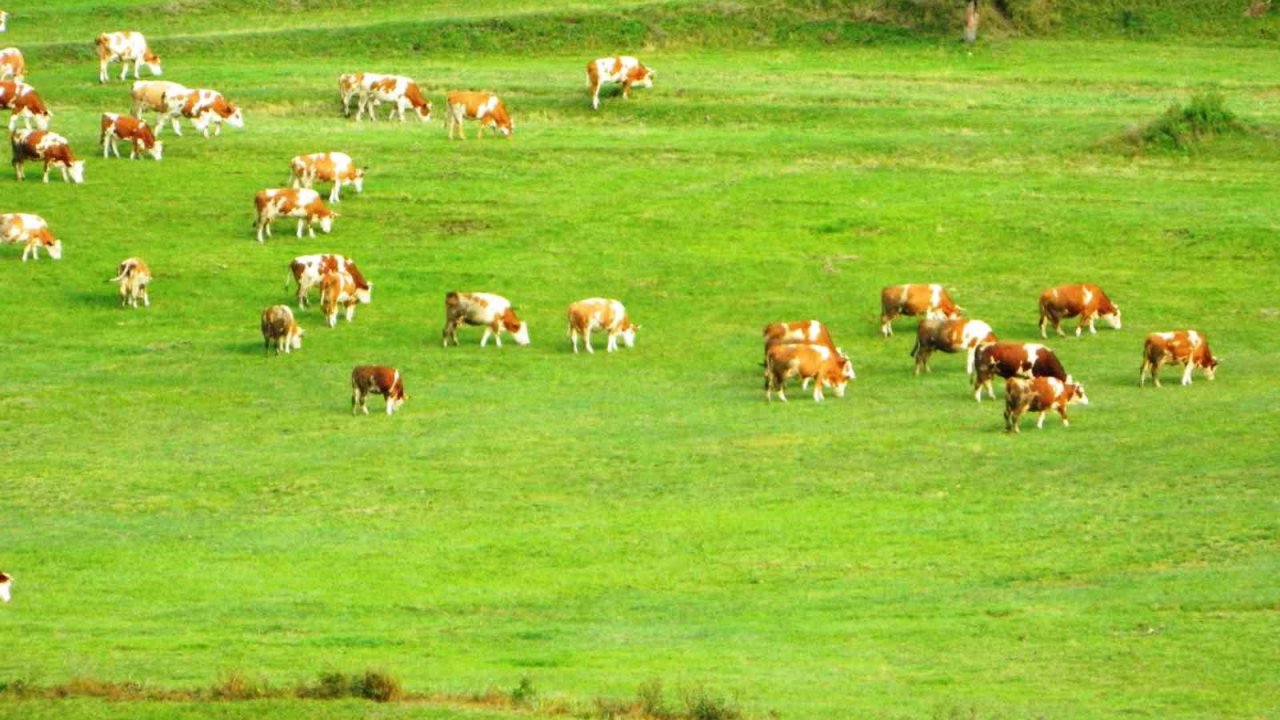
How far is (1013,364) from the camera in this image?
139 ft

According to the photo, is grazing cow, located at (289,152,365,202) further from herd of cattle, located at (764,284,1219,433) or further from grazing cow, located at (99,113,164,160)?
herd of cattle, located at (764,284,1219,433)

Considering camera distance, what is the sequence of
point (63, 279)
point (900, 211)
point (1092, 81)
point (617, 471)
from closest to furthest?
point (617, 471), point (63, 279), point (900, 211), point (1092, 81)

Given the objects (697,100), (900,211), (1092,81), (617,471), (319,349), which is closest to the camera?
(617,471)

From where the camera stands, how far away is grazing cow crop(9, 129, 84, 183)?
191ft

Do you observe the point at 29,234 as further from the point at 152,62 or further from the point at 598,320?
the point at 152,62

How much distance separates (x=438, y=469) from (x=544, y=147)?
2696 cm

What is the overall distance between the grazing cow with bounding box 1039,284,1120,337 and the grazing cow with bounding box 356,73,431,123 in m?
23.7

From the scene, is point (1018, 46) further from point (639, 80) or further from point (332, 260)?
point (332, 260)

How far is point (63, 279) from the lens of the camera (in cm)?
5094

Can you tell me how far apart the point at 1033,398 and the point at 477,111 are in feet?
93.1

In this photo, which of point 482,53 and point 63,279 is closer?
point 63,279

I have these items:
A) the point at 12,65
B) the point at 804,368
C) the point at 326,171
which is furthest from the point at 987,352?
the point at 12,65

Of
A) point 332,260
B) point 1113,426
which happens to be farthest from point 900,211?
point 1113,426

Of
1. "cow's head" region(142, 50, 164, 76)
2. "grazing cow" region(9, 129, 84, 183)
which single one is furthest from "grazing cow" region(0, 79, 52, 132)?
"cow's head" region(142, 50, 164, 76)
